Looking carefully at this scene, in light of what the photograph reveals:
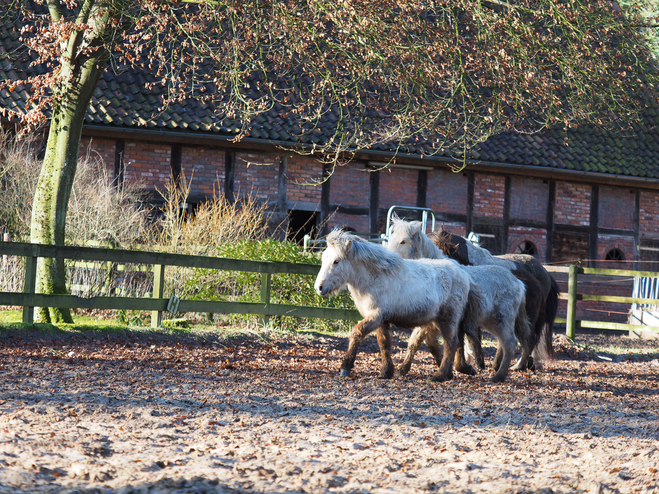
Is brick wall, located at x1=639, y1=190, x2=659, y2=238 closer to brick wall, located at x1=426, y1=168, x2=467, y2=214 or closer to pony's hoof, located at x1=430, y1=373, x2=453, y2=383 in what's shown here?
brick wall, located at x1=426, y1=168, x2=467, y2=214

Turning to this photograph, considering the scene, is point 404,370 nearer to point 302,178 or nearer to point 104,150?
point 302,178

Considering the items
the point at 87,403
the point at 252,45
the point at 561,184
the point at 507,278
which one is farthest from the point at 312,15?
the point at 561,184

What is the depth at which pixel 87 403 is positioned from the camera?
5316mm

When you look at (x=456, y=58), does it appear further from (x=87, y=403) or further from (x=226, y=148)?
(x=226, y=148)

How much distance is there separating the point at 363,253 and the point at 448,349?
1.37m

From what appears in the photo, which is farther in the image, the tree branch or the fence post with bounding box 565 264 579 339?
the fence post with bounding box 565 264 579 339

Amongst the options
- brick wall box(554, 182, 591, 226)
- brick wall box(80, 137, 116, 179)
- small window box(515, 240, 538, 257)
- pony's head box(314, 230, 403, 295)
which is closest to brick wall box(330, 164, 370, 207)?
small window box(515, 240, 538, 257)

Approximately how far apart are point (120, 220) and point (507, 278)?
761cm

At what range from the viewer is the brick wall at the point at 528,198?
1914cm

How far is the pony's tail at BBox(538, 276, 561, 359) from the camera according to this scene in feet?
30.7

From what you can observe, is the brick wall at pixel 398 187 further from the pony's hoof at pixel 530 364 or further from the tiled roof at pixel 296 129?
the pony's hoof at pixel 530 364

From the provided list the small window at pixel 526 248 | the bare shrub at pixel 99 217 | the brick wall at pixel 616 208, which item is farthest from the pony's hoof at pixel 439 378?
the brick wall at pixel 616 208

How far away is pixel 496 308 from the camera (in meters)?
8.27

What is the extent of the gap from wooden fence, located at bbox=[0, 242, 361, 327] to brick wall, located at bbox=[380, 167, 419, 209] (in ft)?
24.1
